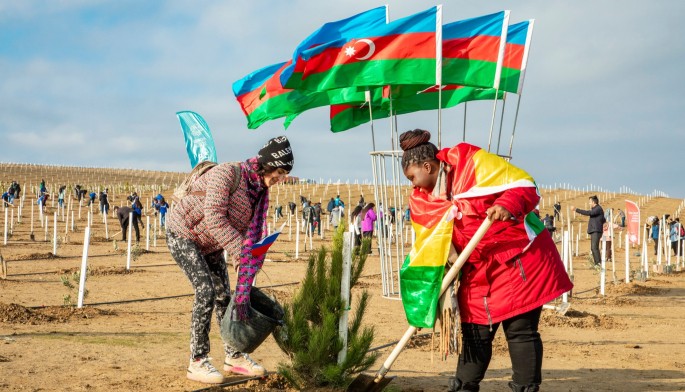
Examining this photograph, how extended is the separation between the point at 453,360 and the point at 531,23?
146 inches

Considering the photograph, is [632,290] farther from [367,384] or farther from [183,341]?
[367,384]

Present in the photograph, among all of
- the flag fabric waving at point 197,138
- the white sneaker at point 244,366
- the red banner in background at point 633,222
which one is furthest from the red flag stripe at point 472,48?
the red banner in background at point 633,222

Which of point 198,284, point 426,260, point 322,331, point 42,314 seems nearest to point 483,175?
point 426,260

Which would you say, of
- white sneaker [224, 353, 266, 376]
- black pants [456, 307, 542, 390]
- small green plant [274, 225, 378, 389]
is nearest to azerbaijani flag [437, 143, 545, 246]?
black pants [456, 307, 542, 390]

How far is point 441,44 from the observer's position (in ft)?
23.2

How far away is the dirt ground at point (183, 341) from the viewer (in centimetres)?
504

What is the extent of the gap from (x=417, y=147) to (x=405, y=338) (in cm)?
109

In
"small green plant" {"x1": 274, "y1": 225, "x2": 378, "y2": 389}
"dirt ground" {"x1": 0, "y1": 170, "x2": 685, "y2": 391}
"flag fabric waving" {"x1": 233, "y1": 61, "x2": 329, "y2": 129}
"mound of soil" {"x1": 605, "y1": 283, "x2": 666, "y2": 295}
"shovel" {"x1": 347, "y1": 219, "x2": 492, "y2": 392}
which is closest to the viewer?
"shovel" {"x1": 347, "y1": 219, "x2": 492, "y2": 392}

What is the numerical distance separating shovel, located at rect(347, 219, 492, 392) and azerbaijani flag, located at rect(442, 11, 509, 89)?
3.99m

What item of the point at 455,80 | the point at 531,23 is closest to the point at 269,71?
the point at 455,80

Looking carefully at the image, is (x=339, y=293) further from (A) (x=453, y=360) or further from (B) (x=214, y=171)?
(A) (x=453, y=360)

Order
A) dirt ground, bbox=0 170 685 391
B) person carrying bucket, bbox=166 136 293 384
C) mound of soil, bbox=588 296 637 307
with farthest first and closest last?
mound of soil, bbox=588 296 637 307, dirt ground, bbox=0 170 685 391, person carrying bucket, bbox=166 136 293 384

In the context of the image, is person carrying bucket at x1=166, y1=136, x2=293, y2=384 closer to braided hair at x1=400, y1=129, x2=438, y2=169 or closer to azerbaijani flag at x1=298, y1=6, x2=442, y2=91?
braided hair at x1=400, y1=129, x2=438, y2=169

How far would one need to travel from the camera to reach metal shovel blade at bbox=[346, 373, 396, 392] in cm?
420
